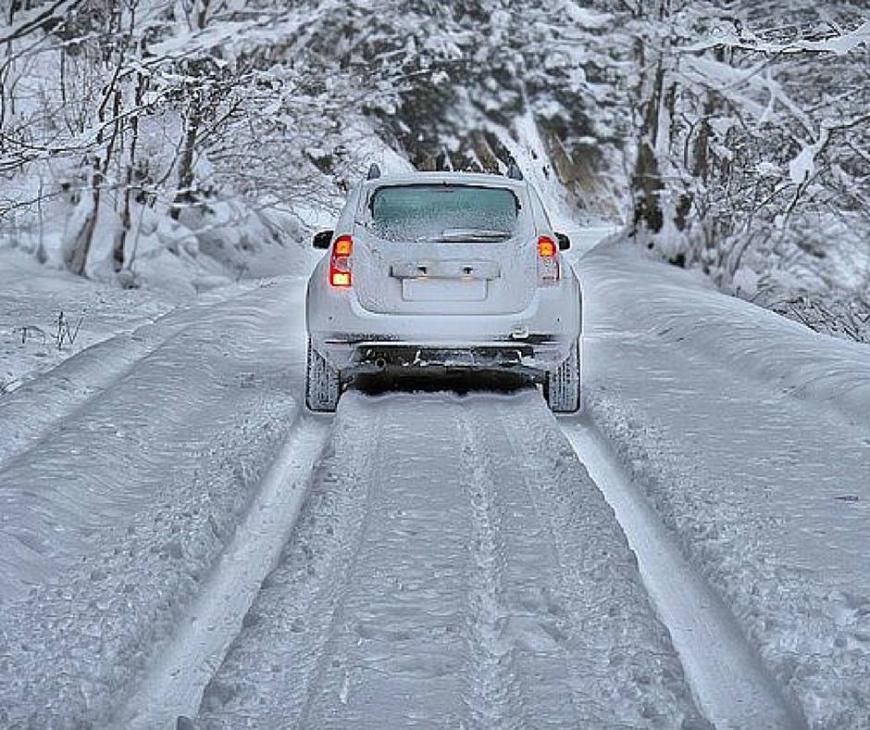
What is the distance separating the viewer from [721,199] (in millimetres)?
19656

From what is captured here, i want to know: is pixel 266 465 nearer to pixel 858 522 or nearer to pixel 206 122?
pixel 858 522

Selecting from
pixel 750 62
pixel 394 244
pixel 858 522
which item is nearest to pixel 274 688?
pixel 858 522

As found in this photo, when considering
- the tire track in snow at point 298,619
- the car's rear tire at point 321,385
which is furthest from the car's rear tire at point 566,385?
the tire track in snow at point 298,619

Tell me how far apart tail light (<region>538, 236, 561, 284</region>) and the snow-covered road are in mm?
836

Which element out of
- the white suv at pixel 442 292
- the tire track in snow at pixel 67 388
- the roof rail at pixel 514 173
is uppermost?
the roof rail at pixel 514 173

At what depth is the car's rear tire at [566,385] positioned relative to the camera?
759cm

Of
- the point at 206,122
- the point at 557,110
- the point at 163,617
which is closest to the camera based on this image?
the point at 163,617

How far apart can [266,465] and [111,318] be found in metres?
8.08

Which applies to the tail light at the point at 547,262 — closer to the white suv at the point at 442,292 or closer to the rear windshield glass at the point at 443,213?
the white suv at the point at 442,292

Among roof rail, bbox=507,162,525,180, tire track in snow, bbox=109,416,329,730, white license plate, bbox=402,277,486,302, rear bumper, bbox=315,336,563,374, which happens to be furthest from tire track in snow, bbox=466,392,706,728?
roof rail, bbox=507,162,525,180

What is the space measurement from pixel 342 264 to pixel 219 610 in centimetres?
368

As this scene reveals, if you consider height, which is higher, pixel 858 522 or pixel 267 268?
pixel 858 522

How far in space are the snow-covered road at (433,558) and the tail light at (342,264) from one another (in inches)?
31.7

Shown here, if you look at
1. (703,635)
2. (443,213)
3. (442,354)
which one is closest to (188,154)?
(443,213)
